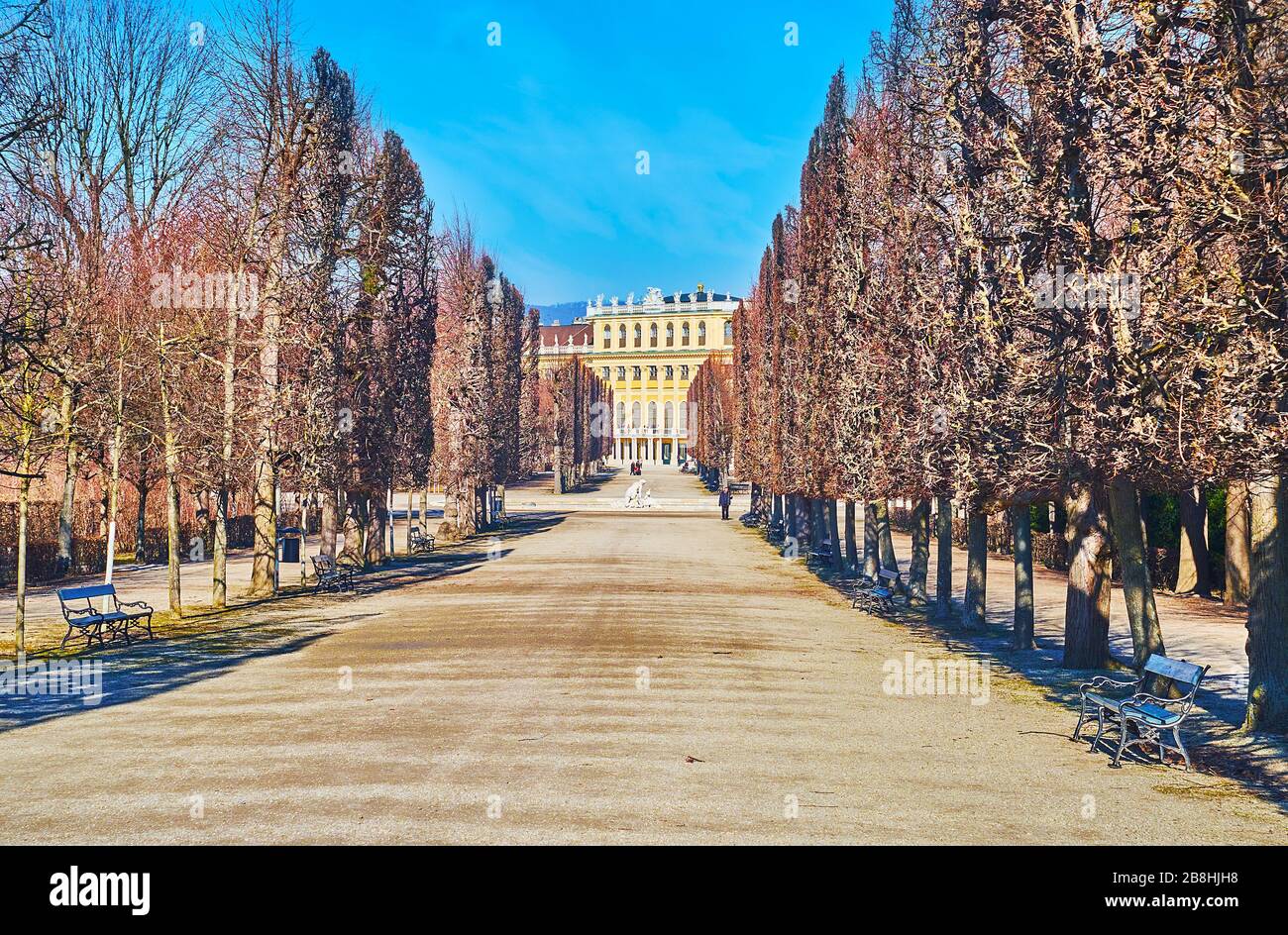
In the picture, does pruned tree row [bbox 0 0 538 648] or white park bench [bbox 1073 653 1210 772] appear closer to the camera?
white park bench [bbox 1073 653 1210 772]

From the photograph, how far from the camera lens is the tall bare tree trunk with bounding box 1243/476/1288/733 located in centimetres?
1128

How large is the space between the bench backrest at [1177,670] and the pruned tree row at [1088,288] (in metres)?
1.05

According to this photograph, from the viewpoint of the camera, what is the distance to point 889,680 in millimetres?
14836

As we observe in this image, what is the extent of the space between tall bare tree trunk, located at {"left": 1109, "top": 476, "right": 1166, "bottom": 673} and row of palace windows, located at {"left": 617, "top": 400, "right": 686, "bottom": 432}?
14237 centimetres

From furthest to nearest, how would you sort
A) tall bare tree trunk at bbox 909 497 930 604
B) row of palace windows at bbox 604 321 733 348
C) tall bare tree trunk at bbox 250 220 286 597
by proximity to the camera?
1. row of palace windows at bbox 604 321 733 348
2. tall bare tree trunk at bbox 909 497 930 604
3. tall bare tree trunk at bbox 250 220 286 597

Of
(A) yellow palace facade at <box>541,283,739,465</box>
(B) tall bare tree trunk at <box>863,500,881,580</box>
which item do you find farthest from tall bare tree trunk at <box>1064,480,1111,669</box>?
(A) yellow palace facade at <box>541,283,739,465</box>

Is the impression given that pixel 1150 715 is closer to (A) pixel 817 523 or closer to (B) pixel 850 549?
(B) pixel 850 549

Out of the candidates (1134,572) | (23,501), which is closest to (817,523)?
(1134,572)

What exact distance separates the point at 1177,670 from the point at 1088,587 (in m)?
4.29

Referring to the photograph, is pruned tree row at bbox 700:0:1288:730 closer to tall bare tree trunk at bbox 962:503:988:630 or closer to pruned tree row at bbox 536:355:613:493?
tall bare tree trunk at bbox 962:503:988:630

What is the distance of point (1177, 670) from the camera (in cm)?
1108
